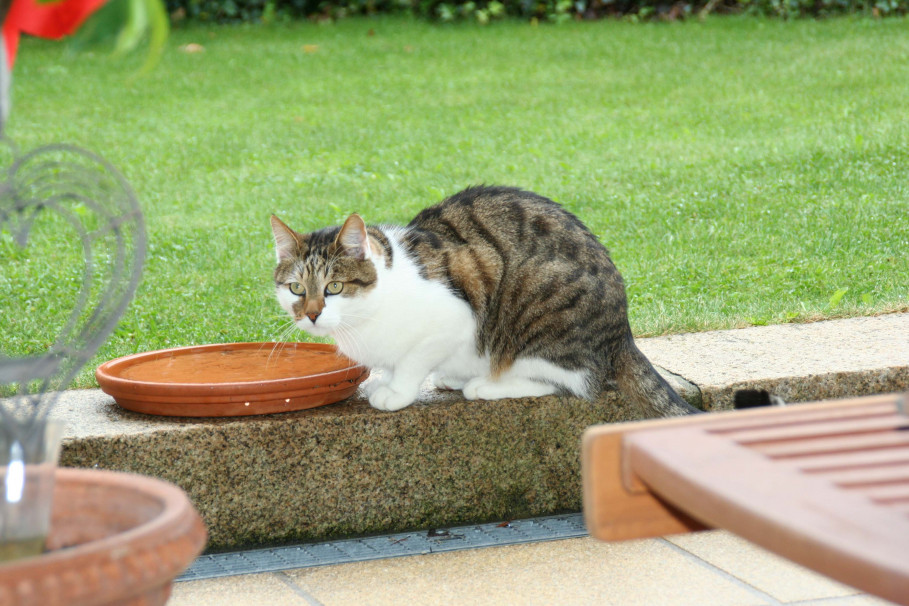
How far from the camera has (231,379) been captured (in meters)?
2.78

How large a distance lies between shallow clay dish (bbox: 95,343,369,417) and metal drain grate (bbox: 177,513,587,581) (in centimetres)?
39

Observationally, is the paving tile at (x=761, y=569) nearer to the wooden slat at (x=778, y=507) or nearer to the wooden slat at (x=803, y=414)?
the wooden slat at (x=803, y=414)

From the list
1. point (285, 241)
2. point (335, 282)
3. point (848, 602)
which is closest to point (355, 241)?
point (335, 282)

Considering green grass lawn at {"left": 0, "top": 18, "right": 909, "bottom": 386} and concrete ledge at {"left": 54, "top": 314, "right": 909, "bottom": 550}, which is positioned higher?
green grass lawn at {"left": 0, "top": 18, "right": 909, "bottom": 386}

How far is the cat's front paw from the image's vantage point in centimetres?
281

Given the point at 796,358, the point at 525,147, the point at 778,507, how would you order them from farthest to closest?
the point at 525,147 → the point at 796,358 → the point at 778,507

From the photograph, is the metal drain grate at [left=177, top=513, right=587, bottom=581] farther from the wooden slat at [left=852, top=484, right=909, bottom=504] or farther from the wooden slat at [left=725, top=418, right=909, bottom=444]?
Result: the wooden slat at [left=852, top=484, right=909, bottom=504]

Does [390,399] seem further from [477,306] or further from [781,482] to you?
[781,482]

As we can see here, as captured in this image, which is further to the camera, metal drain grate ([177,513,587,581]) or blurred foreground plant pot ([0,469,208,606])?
metal drain grate ([177,513,587,581])

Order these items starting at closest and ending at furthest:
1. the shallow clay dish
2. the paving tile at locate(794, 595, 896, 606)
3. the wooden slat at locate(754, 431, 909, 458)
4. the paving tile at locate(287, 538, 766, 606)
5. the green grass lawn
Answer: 1. the wooden slat at locate(754, 431, 909, 458)
2. the paving tile at locate(794, 595, 896, 606)
3. the paving tile at locate(287, 538, 766, 606)
4. the shallow clay dish
5. the green grass lawn

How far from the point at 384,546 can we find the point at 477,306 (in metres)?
0.72

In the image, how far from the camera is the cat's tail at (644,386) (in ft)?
9.26

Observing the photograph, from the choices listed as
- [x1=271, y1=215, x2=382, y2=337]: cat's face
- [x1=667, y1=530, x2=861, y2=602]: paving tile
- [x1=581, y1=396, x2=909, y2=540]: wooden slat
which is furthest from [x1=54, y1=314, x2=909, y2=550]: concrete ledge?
[x1=581, y1=396, x2=909, y2=540]: wooden slat

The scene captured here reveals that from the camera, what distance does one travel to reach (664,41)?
9602 mm
